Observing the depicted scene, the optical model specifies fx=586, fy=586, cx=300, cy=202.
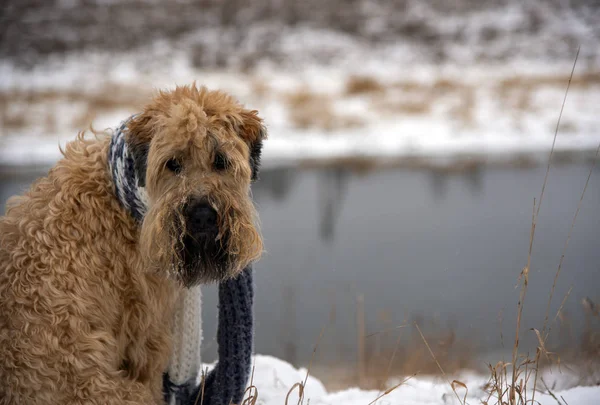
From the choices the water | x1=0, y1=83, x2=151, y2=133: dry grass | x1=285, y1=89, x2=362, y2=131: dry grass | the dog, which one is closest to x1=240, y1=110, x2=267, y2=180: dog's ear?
the dog

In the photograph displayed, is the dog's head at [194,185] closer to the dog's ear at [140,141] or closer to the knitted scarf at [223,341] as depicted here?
the dog's ear at [140,141]

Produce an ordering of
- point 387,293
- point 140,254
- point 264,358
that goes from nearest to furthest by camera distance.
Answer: point 140,254 → point 264,358 → point 387,293

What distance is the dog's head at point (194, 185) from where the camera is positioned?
9.29ft

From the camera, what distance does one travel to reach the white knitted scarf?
2.99 metres

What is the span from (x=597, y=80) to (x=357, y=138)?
10.4 meters

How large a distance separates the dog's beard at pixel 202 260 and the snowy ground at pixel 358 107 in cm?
1217

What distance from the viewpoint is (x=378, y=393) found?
404 centimetres

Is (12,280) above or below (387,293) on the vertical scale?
below

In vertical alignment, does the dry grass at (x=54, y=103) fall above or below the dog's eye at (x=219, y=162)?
above

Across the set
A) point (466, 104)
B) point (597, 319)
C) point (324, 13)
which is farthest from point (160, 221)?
point (324, 13)

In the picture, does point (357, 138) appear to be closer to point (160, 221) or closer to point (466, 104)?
point (466, 104)

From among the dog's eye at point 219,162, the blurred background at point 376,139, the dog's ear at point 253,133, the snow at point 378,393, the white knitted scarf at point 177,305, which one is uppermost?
the blurred background at point 376,139

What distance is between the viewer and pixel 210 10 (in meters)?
38.9

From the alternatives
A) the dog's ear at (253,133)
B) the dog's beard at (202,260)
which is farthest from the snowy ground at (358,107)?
the dog's beard at (202,260)
